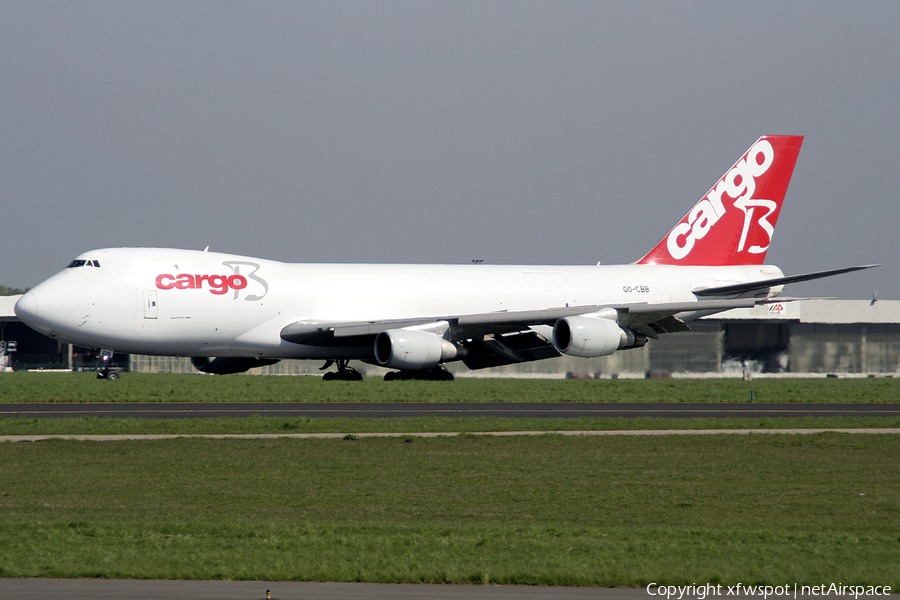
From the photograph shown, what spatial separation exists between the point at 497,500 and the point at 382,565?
4622 mm

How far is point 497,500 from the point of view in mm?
14266

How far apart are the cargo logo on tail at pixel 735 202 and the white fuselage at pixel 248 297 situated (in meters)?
4.07

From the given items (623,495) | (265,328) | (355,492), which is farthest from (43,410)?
(623,495)

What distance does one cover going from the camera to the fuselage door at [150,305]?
1411 inches

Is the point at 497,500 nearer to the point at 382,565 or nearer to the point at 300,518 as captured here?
the point at 300,518

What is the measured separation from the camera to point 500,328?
39031 mm

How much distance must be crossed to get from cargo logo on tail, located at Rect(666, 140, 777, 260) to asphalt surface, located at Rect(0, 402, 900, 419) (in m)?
16.4

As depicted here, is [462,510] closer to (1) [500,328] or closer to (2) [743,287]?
(1) [500,328]

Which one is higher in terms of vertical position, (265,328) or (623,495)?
(265,328)

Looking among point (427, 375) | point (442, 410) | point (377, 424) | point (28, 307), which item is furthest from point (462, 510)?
point (427, 375)

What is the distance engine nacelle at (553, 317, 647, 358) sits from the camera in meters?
36.9

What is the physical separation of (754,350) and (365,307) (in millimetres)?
26303

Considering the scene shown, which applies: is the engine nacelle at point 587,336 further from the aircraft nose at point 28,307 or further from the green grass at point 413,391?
the aircraft nose at point 28,307

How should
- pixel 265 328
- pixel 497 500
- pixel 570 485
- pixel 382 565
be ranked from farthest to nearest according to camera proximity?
1. pixel 265 328
2. pixel 570 485
3. pixel 497 500
4. pixel 382 565
